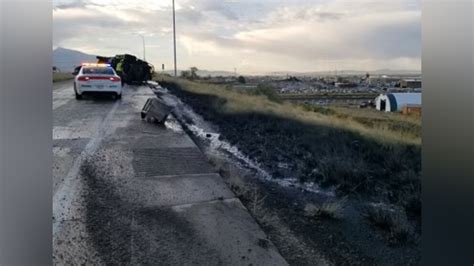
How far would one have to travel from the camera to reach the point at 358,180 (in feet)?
10.6

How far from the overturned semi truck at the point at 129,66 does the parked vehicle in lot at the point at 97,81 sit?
48 millimetres

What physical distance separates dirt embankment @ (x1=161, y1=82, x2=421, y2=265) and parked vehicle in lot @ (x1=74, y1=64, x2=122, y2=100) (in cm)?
34

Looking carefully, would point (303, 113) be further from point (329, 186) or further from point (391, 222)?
point (391, 222)

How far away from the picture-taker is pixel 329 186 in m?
3.18

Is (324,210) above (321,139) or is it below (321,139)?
below

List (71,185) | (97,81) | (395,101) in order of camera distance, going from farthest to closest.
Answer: (71,185) → (97,81) → (395,101)

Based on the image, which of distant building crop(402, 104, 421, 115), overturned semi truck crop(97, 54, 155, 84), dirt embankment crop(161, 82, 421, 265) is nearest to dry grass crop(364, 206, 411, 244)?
dirt embankment crop(161, 82, 421, 265)

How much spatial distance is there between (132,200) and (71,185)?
1.36 ft

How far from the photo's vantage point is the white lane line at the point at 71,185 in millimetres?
2166

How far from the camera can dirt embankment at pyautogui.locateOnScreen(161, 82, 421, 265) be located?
222 cm

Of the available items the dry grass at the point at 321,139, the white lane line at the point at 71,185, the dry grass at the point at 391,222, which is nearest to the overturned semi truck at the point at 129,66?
the dry grass at the point at 321,139

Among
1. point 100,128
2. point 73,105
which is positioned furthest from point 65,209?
point 100,128

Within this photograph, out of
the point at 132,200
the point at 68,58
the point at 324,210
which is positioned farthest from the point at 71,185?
the point at 324,210
